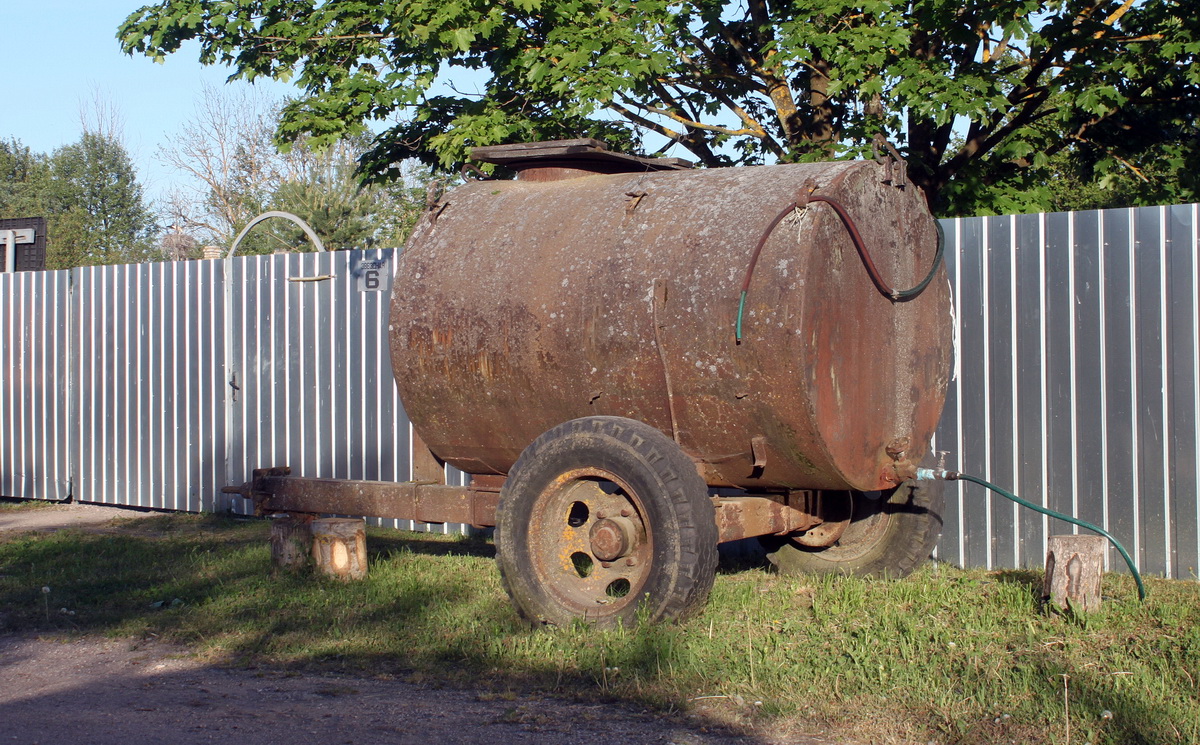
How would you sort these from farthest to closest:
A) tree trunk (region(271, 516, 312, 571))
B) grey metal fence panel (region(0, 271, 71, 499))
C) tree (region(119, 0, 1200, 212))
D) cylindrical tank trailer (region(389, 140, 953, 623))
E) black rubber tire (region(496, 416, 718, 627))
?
grey metal fence panel (region(0, 271, 71, 499)) → tree (region(119, 0, 1200, 212)) → tree trunk (region(271, 516, 312, 571)) → cylindrical tank trailer (region(389, 140, 953, 623)) → black rubber tire (region(496, 416, 718, 627))

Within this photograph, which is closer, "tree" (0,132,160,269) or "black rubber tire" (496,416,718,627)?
"black rubber tire" (496,416,718,627)

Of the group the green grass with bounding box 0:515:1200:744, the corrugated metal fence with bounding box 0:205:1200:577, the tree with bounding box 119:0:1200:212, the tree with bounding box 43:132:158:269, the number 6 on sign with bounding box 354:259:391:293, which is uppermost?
the tree with bounding box 43:132:158:269

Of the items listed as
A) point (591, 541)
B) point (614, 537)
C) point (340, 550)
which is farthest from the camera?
point (340, 550)

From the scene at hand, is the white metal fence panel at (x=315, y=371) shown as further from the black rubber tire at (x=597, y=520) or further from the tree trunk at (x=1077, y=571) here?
the tree trunk at (x=1077, y=571)

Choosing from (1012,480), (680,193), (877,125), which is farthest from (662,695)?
(877,125)

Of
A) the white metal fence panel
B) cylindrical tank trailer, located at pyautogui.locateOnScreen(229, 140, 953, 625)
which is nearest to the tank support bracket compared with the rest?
cylindrical tank trailer, located at pyautogui.locateOnScreen(229, 140, 953, 625)

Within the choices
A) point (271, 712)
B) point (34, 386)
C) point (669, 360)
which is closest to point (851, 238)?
point (669, 360)

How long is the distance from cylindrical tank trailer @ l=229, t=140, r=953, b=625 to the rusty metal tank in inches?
0.5

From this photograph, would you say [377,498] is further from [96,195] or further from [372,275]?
[96,195]

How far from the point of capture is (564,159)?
23.2 feet

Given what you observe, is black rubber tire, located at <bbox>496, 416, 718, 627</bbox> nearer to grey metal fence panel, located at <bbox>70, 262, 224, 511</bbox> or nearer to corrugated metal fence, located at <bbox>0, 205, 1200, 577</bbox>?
corrugated metal fence, located at <bbox>0, 205, 1200, 577</bbox>

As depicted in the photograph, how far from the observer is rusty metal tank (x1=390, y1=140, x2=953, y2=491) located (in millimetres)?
5566

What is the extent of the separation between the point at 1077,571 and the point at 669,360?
235cm

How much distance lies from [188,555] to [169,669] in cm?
319
